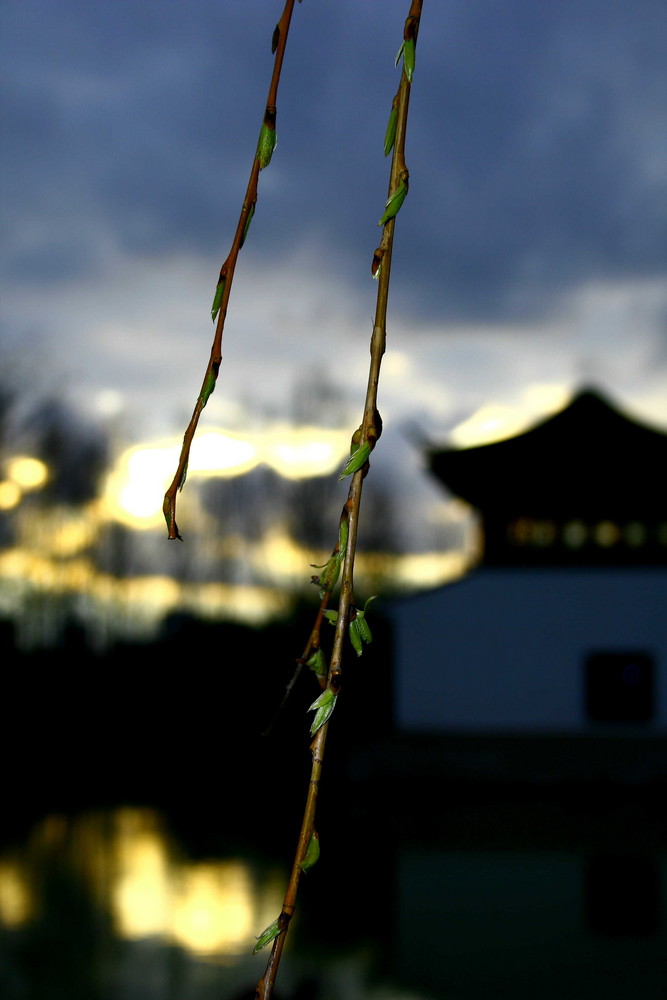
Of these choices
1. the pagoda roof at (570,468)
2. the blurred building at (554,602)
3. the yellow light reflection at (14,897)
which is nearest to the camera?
the yellow light reflection at (14,897)

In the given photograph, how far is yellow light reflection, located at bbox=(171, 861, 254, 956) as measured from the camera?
22.3ft

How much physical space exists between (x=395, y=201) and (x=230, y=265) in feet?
0.22

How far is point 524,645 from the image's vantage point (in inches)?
522

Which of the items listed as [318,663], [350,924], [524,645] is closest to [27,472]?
[524,645]

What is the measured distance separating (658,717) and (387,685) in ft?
14.1

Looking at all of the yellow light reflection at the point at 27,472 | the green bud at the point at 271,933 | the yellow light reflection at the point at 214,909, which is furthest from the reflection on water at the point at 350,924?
the yellow light reflection at the point at 27,472

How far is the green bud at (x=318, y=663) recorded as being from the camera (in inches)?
17.0

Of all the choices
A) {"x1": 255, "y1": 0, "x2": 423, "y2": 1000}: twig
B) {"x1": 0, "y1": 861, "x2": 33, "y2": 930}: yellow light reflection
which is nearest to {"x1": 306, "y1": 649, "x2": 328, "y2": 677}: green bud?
{"x1": 255, "y1": 0, "x2": 423, "y2": 1000}: twig

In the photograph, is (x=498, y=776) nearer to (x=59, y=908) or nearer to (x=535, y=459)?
(x=535, y=459)

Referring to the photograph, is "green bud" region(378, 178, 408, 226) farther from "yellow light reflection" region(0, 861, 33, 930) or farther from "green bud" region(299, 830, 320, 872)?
"yellow light reflection" region(0, 861, 33, 930)

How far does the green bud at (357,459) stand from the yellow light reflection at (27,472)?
17.5 m

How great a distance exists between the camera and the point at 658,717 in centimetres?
1289

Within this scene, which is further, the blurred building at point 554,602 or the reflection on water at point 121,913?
the blurred building at point 554,602

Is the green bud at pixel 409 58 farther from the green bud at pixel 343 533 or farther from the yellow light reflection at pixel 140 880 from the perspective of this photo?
the yellow light reflection at pixel 140 880
